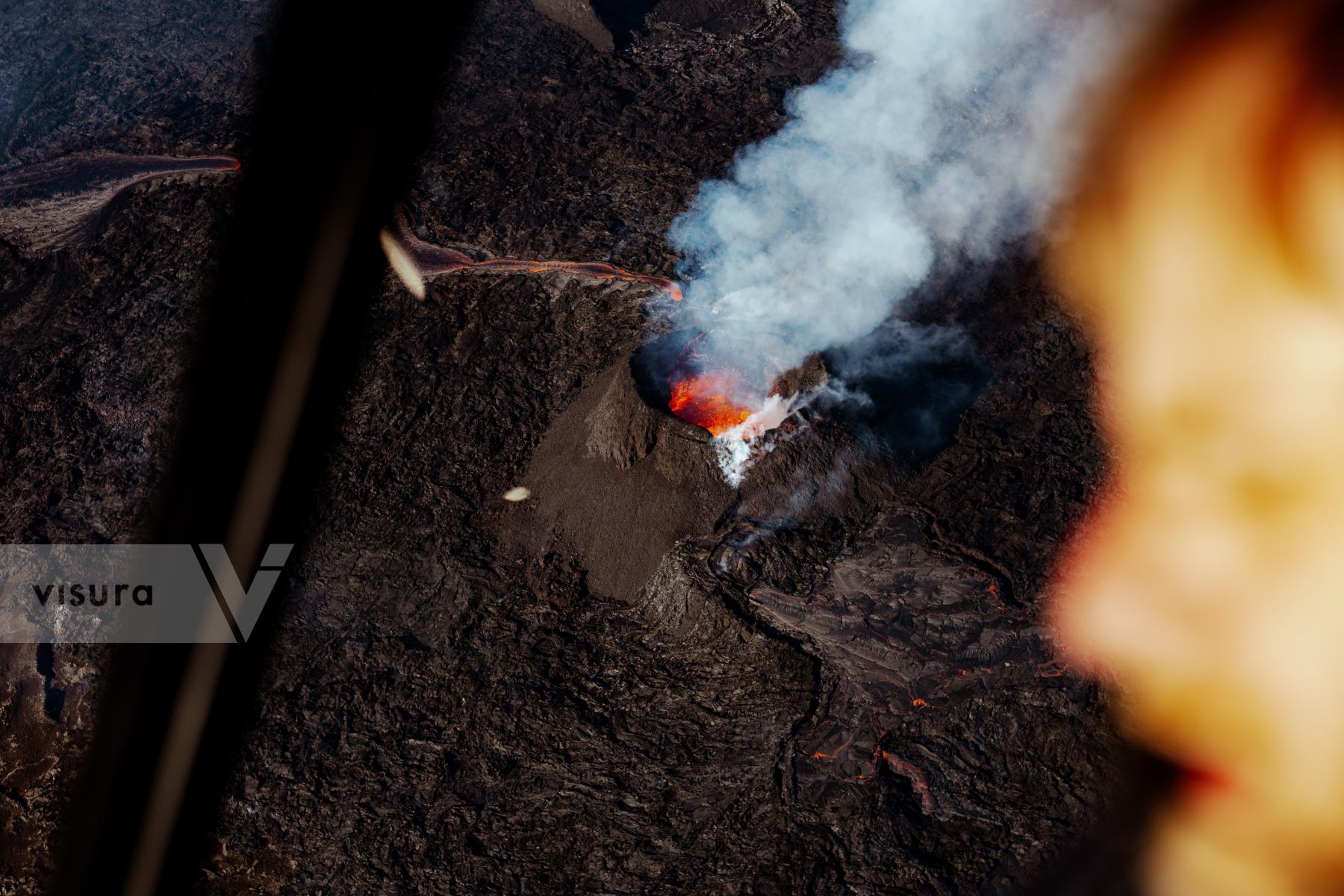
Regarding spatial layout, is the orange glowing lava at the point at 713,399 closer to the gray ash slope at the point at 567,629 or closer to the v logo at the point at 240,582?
the gray ash slope at the point at 567,629

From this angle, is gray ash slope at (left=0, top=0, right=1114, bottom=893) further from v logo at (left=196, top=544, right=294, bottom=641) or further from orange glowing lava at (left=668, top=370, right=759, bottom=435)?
orange glowing lava at (left=668, top=370, right=759, bottom=435)

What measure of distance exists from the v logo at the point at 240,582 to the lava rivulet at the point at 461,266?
2.38m

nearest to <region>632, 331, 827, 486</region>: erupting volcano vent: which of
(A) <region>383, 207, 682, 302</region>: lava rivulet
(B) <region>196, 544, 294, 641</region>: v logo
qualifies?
(A) <region>383, 207, 682, 302</region>: lava rivulet

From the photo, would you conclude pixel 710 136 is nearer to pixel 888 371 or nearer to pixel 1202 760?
pixel 888 371

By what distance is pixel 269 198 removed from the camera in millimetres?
7789

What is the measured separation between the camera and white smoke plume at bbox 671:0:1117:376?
6730 mm

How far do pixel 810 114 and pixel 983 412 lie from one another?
11.5ft

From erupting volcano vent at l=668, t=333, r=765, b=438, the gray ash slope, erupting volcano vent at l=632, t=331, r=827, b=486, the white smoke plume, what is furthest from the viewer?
the white smoke plume

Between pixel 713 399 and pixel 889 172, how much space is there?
2.75 m

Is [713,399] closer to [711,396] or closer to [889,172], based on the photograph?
[711,396]

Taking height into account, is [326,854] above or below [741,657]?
below

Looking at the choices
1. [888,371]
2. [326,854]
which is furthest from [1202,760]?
[326,854]

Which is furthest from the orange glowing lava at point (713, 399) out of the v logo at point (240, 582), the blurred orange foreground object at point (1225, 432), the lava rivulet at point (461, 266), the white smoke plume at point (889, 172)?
the v logo at point (240, 582)

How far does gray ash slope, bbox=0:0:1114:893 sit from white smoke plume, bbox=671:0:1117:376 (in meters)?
0.53
